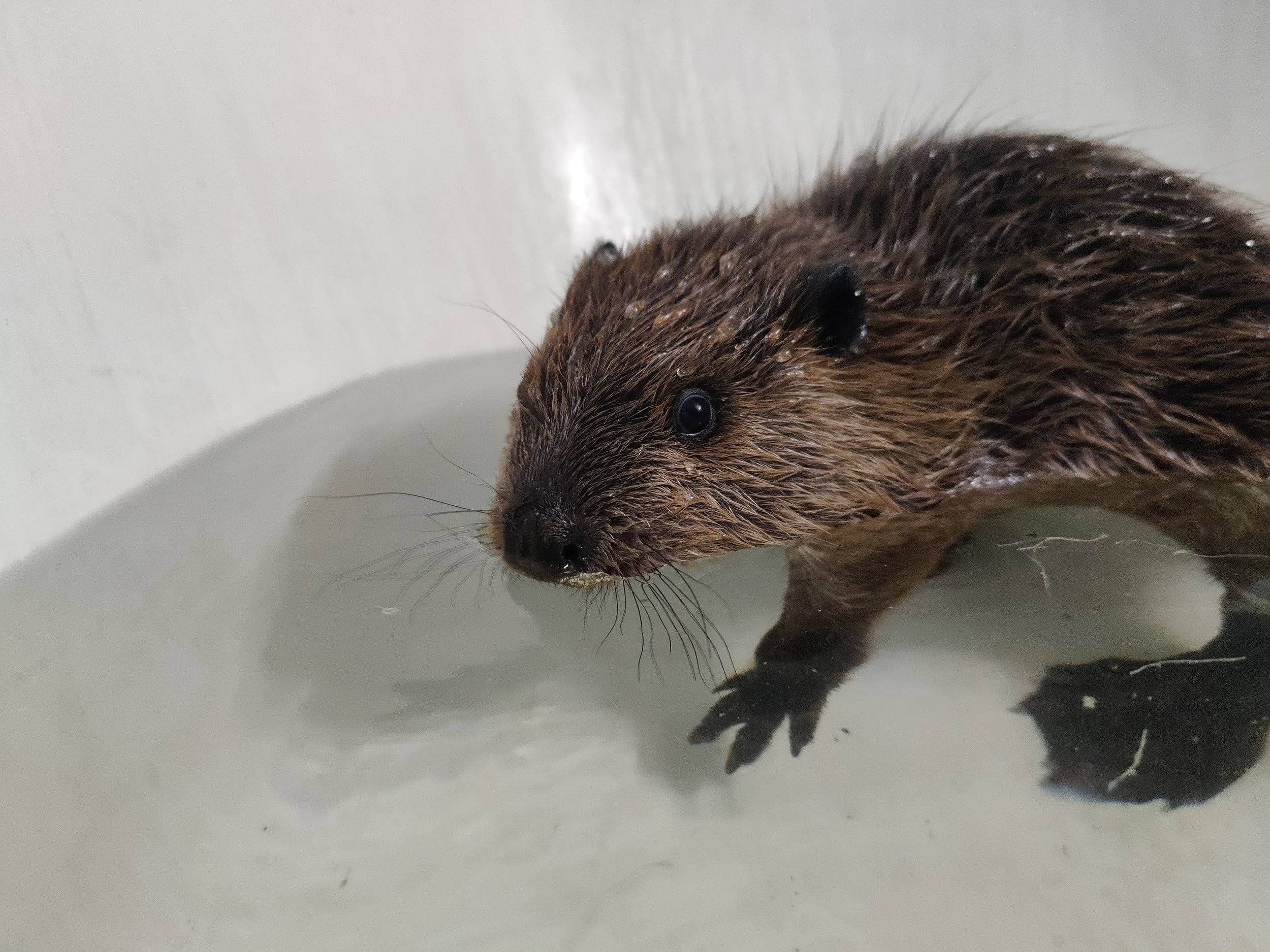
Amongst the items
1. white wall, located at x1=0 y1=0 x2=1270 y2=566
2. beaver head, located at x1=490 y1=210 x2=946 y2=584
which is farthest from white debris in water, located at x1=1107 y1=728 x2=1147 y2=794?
white wall, located at x1=0 y1=0 x2=1270 y2=566

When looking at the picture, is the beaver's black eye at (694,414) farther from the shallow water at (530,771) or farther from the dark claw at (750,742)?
the dark claw at (750,742)

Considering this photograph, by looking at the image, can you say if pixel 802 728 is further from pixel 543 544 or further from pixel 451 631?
pixel 451 631

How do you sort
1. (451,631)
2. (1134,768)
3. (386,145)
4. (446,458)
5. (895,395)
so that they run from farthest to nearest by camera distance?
(386,145) → (446,458) → (451,631) → (895,395) → (1134,768)

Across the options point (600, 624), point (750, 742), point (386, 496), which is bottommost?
point (750, 742)

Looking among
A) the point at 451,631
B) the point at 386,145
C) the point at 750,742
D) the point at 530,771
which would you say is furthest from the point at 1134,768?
the point at 386,145

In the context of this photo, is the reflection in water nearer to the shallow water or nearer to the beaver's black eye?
the shallow water
